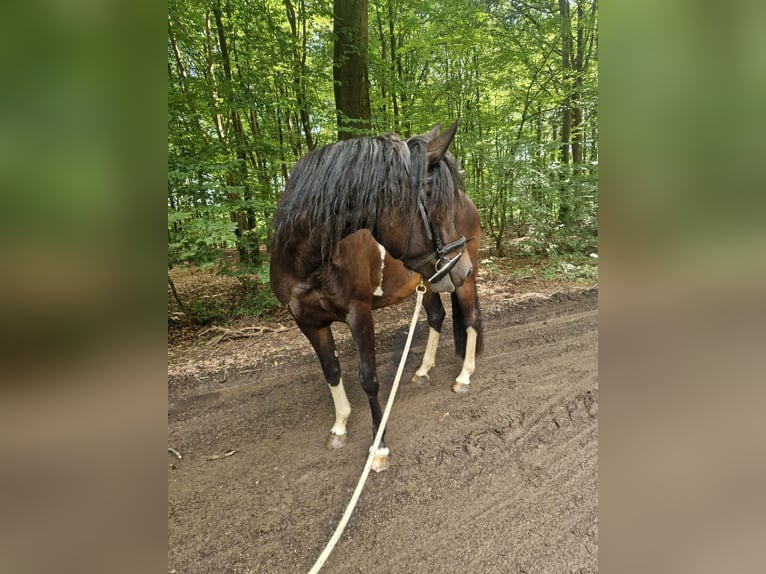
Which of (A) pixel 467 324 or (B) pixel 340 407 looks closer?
(B) pixel 340 407

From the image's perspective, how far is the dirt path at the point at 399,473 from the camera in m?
1.58

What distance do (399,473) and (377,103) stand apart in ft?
17.0

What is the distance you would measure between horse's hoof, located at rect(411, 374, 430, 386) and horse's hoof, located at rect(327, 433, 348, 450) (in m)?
0.94

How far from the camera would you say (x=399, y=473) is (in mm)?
2043

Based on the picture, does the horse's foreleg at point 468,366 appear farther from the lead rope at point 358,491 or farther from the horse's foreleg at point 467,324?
the lead rope at point 358,491

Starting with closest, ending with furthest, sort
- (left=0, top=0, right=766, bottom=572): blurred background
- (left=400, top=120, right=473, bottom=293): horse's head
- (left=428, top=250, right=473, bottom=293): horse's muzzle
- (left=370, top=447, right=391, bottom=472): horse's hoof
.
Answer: (left=0, top=0, right=766, bottom=572): blurred background < (left=400, top=120, right=473, bottom=293): horse's head < (left=428, top=250, right=473, bottom=293): horse's muzzle < (left=370, top=447, right=391, bottom=472): horse's hoof

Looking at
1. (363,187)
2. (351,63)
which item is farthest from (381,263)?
(351,63)

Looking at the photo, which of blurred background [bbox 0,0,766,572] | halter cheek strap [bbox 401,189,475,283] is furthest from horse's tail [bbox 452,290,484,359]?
blurred background [bbox 0,0,766,572]

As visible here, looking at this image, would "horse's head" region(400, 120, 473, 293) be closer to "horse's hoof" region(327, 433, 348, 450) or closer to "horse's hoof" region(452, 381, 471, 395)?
"horse's hoof" region(327, 433, 348, 450)

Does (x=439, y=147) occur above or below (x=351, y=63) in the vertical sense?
below

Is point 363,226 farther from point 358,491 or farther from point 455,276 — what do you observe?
point 358,491

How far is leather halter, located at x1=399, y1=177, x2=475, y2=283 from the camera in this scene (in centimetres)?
170

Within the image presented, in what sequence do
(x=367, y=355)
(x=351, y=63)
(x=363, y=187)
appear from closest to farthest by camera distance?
(x=363, y=187)
(x=367, y=355)
(x=351, y=63)
